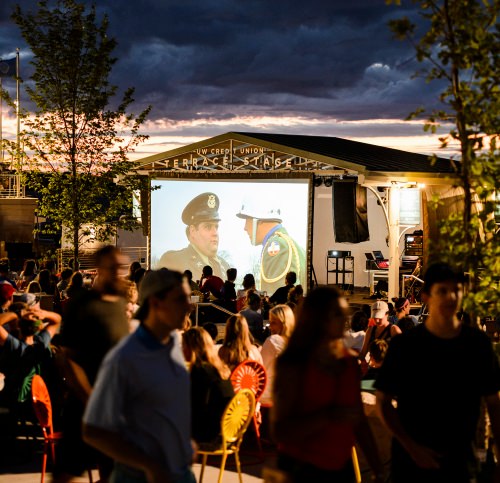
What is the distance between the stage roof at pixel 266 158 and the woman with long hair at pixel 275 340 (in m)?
10.7

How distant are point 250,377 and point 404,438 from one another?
3.32m

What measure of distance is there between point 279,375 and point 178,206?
59.2 ft

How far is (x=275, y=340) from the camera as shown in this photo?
24.9 feet

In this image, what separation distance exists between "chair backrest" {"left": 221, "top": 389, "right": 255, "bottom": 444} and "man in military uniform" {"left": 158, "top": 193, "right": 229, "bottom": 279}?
14.6 metres

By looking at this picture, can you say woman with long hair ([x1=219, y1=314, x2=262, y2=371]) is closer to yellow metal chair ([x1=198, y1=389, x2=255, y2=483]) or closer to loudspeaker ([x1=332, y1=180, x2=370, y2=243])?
yellow metal chair ([x1=198, y1=389, x2=255, y2=483])

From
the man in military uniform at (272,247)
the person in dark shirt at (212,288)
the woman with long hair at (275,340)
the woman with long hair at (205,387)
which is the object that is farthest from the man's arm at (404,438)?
the man in military uniform at (272,247)

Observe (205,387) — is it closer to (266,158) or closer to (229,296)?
(229,296)

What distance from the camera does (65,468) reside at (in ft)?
15.5

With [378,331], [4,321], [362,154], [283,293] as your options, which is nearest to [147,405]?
[4,321]

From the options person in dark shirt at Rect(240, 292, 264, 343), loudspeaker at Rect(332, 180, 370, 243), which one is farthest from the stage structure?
person in dark shirt at Rect(240, 292, 264, 343)

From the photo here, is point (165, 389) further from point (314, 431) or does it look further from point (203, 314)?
point (203, 314)

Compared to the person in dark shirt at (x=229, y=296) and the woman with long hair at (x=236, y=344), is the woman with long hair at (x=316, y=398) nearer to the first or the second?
the woman with long hair at (x=236, y=344)

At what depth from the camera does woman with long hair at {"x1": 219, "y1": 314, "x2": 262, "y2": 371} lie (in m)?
7.02

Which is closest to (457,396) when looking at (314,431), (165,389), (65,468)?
(314,431)
